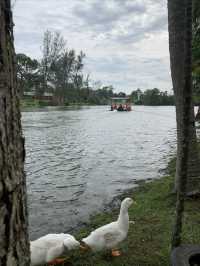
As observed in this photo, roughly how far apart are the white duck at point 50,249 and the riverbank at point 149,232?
0.24 m

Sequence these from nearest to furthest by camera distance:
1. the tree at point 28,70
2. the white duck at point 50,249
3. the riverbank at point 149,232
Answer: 1. the white duck at point 50,249
2. the riverbank at point 149,232
3. the tree at point 28,70

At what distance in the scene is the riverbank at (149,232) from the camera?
4.48 meters

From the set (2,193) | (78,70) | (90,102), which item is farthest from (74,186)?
(90,102)

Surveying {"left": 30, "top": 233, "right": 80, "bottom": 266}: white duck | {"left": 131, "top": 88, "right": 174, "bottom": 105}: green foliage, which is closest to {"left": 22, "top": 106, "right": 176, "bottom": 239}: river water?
{"left": 30, "top": 233, "right": 80, "bottom": 266}: white duck

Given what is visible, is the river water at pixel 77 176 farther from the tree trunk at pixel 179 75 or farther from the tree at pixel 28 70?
the tree at pixel 28 70

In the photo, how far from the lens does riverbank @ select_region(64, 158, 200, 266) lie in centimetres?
448

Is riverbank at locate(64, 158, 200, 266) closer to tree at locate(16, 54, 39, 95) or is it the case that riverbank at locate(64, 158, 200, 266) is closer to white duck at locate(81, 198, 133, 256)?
white duck at locate(81, 198, 133, 256)

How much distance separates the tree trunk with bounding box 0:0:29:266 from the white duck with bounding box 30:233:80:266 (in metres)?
2.35

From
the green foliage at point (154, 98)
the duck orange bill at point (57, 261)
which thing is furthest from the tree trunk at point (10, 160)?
the green foliage at point (154, 98)

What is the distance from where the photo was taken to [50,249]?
4375 millimetres

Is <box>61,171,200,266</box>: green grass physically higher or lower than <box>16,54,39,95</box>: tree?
lower

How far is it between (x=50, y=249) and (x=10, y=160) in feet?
9.13

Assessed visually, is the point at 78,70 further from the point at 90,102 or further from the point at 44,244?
the point at 44,244

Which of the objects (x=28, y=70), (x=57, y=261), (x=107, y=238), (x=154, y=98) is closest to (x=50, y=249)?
(x=57, y=261)
